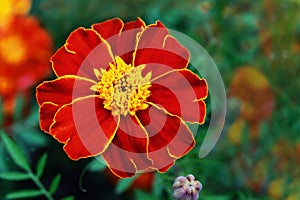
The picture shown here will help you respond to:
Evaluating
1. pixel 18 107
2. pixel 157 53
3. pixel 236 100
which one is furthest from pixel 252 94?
pixel 157 53

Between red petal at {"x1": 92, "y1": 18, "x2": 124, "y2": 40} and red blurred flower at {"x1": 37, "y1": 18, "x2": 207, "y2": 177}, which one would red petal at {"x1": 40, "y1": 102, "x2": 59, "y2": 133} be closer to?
red blurred flower at {"x1": 37, "y1": 18, "x2": 207, "y2": 177}

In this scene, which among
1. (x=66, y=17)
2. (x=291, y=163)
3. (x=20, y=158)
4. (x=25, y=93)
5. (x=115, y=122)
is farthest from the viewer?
(x=66, y=17)

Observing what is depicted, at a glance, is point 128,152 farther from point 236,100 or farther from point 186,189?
point 236,100

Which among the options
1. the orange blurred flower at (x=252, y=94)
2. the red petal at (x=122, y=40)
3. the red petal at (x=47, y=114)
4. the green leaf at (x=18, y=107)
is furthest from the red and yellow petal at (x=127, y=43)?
the orange blurred flower at (x=252, y=94)

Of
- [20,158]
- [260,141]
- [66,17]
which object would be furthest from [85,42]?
[66,17]

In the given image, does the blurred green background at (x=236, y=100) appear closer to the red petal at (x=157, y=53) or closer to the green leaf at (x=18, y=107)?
the green leaf at (x=18, y=107)

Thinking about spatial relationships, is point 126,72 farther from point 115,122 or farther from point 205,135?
point 205,135
